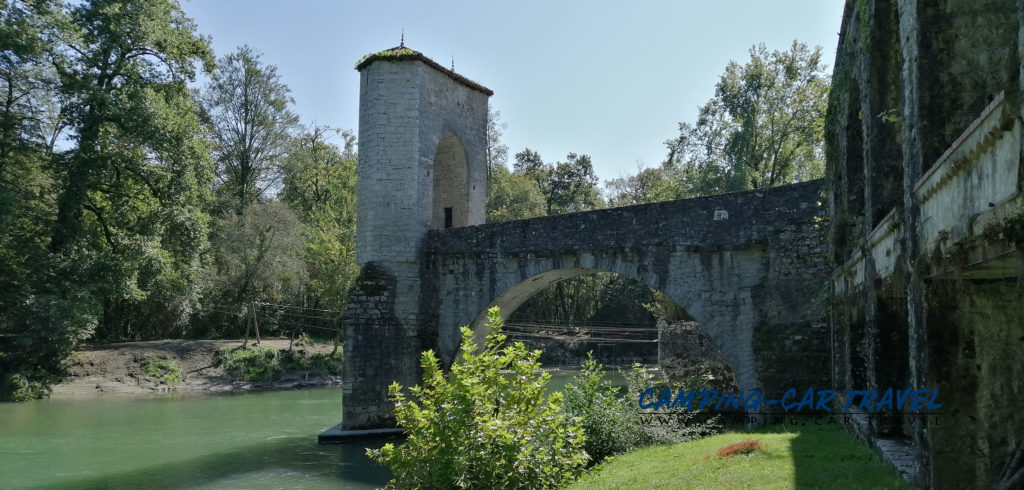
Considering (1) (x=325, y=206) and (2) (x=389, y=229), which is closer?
(2) (x=389, y=229)

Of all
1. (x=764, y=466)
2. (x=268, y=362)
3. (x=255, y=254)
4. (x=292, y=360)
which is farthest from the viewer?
(x=255, y=254)

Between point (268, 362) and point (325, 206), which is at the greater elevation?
point (325, 206)

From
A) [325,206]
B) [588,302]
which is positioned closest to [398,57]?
[325,206]

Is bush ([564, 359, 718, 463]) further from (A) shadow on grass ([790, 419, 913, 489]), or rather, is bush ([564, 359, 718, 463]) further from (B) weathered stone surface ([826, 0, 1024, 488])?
(B) weathered stone surface ([826, 0, 1024, 488])

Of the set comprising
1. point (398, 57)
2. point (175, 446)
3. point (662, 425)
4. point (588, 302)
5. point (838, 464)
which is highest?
point (398, 57)

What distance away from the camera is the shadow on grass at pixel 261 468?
1116 centimetres

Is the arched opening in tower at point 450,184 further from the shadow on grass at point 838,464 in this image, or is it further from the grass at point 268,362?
the grass at point 268,362

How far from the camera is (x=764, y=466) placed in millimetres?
6688

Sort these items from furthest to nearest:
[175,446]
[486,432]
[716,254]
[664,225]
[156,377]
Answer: [156,377], [175,446], [664,225], [716,254], [486,432]

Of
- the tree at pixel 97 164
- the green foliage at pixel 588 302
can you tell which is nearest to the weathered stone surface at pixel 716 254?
the tree at pixel 97 164

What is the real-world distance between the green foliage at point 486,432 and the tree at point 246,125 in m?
26.6

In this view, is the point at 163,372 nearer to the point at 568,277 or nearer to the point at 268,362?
the point at 268,362

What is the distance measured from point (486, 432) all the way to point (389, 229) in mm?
9155

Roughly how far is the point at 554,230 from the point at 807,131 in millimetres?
15902
